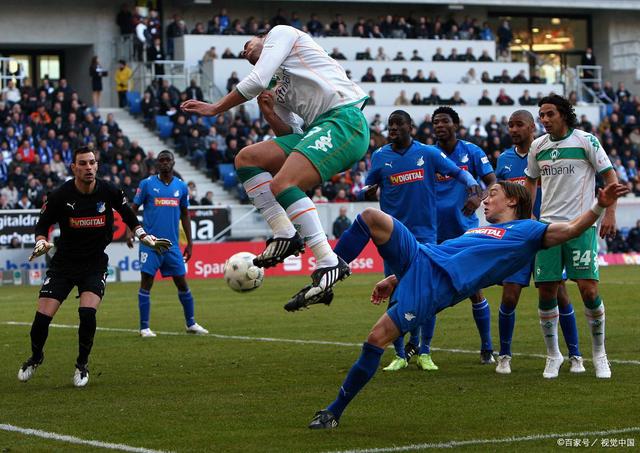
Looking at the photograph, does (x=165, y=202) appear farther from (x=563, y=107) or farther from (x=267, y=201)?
(x=267, y=201)

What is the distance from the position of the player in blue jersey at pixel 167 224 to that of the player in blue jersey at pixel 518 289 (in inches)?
223

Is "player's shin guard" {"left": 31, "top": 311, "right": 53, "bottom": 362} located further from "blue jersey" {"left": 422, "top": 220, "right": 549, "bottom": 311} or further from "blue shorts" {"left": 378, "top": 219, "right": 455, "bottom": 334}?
"blue jersey" {"left": 422, "top": 220, "right": 549, "bottom": 311}

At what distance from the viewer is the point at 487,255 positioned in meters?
8.55

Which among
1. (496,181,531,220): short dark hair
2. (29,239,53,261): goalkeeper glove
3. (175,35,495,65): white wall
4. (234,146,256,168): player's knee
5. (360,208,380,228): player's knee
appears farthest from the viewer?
(175,35,495,65): white wall

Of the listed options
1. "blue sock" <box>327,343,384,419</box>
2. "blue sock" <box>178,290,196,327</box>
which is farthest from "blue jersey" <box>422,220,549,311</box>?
"blue sock" <box>178,290,196,327</box>

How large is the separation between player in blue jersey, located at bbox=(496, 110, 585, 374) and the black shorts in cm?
392

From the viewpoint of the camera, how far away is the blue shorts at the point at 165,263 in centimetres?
1680

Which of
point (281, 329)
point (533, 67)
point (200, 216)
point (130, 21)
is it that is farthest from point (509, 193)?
point (533, 67)

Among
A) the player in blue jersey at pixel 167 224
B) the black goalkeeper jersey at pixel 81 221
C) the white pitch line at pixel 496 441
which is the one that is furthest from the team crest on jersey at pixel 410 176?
the player in blue jersey at pixel 167 224

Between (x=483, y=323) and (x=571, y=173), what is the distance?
2.24 m

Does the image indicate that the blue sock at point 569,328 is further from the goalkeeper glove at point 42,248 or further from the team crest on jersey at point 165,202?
the team crest on jersey at point 165,202

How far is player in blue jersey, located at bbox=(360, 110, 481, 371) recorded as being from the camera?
484 inches

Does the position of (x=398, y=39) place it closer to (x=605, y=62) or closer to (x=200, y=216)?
(x=605, y=62)

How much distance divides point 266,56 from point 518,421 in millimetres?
3218
